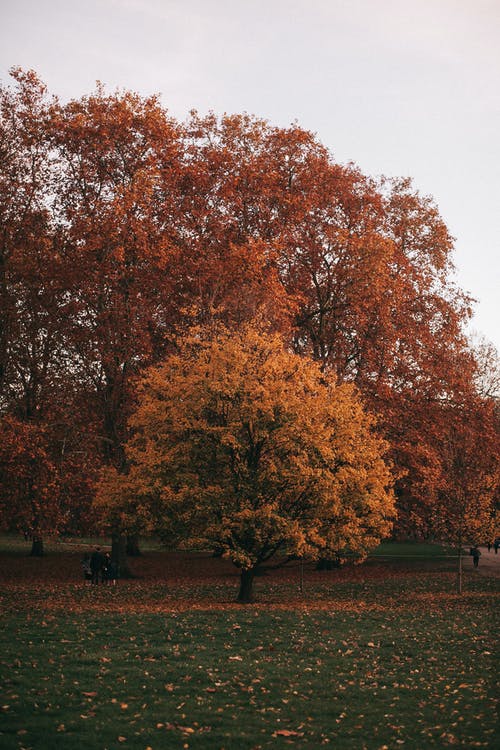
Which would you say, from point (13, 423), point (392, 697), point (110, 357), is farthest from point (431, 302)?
point (392, 697)

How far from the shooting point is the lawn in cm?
1059

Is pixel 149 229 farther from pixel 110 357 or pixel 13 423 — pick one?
pixel 13 423

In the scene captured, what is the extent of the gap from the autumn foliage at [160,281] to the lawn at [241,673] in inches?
372

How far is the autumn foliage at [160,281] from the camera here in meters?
34.7

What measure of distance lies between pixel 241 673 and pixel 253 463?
11.9 m

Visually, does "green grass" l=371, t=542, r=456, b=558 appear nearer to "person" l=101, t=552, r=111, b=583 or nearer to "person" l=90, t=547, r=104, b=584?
"person" l=101, t=552, r=111, b=583

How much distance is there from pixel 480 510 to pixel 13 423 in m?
18.8

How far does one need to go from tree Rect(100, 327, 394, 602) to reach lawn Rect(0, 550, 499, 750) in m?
2.30

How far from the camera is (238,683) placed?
1352 centimetres

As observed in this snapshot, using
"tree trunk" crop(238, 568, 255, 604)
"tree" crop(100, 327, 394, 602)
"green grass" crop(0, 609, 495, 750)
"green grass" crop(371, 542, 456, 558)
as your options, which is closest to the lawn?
"green grass" crop(0, 609, 495, 750)

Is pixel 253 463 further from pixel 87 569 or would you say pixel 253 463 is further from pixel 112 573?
pixel 87 569

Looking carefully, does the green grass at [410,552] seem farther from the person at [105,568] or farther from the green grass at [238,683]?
the green grass at [238,683]

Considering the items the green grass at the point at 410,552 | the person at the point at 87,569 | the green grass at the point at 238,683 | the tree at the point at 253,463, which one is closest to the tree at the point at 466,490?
the tree at the point at 253,463

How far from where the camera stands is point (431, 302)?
45.9 meters
